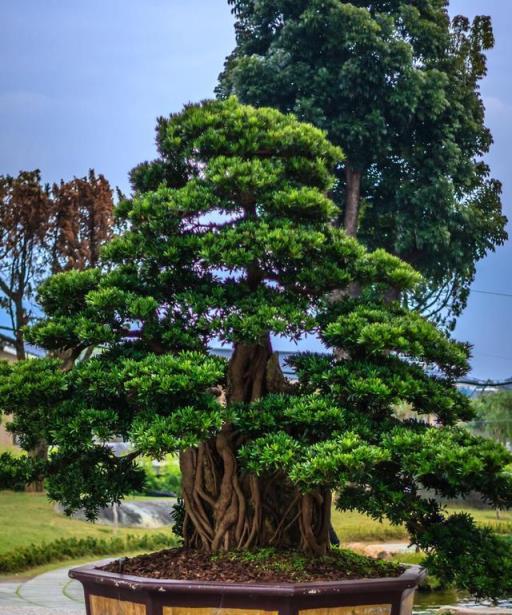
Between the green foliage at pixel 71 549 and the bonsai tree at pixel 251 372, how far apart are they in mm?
7296

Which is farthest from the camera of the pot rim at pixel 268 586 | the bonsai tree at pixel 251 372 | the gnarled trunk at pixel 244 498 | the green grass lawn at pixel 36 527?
the green grass lawn at pixel 36 527

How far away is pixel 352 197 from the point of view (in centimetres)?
2305

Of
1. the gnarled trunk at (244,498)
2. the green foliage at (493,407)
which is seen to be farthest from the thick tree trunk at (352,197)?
the gnarled trunk at (244,498)

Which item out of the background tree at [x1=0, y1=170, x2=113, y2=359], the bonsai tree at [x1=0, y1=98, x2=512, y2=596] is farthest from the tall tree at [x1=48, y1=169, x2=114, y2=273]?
the bonsai tree at [x1=0, y1=98, x2=512, y2=596]

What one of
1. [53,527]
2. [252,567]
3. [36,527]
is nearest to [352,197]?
[53,527]

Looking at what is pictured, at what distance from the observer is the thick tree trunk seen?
75.5 ft

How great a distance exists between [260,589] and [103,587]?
44.8 inches

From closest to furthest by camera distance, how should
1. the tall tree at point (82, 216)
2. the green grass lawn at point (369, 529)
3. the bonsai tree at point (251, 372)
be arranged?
the bonsai tree at point (251, 372), the green grass lawn at point (369, 529), the tall tree at point (82, 216)

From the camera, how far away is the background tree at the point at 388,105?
72.9 ft

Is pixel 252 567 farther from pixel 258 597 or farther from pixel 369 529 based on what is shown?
pixel 369 529

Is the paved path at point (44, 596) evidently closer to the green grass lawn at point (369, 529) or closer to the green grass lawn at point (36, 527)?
the green grass lawn at point (36, 527)

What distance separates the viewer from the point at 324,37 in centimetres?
2306

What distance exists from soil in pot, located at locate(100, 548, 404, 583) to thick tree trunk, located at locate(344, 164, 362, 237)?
1670 cm

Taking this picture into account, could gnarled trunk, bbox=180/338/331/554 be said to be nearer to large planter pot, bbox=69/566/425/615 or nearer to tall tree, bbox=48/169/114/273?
large planter pot, bbox=69/566/425/615
